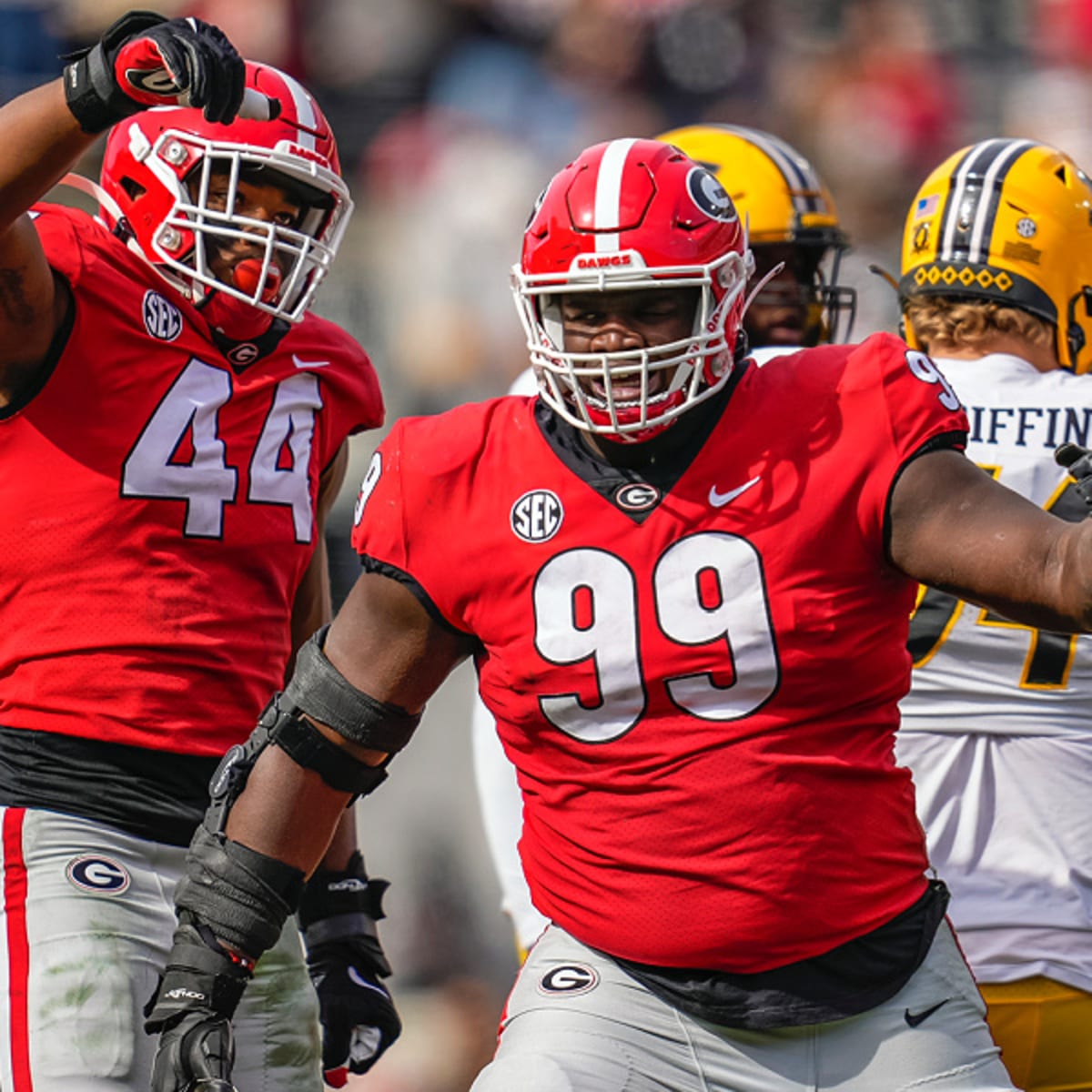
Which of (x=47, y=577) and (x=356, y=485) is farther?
(x=356, y=485)

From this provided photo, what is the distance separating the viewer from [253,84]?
3658mm

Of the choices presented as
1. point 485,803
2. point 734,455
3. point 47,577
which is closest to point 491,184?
point 485,803

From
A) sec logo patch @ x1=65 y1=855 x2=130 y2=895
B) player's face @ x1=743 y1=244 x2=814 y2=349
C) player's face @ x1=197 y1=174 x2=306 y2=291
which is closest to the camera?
sec logo patch @ x1=65 y1=855 x2=130 y2=895

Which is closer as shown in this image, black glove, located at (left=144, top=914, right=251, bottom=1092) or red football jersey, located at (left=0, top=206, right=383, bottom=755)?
black glove, located at (left=144, top=914, right=251, bottom=1092)

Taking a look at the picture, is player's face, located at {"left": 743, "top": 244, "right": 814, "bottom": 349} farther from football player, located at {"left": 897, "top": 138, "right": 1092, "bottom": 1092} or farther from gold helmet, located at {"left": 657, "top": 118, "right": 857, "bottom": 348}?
football player, located at {"left": 897, "top": 138, "right": 1092, "bottom": 1092}

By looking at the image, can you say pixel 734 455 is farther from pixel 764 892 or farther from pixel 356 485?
pixel 356 485

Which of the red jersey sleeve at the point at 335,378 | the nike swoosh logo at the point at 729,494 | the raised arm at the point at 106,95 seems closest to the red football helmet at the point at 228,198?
the red jersey sleeve at the point at 335,378

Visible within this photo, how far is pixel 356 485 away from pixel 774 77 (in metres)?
2.61

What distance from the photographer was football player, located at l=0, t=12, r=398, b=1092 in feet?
9.91

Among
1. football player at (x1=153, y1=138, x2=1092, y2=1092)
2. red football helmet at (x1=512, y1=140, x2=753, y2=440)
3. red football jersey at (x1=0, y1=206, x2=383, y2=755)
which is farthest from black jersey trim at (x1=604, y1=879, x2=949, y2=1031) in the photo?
red football jersey at (x1=0, y1=206, x2=383, y2=755)

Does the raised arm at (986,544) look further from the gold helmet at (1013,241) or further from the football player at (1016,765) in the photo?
the gold helmet at (1013,241)

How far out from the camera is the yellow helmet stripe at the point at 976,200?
361 cm

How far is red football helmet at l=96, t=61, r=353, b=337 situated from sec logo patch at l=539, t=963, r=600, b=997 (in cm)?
136

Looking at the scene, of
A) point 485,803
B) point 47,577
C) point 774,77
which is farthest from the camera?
point 774,77
